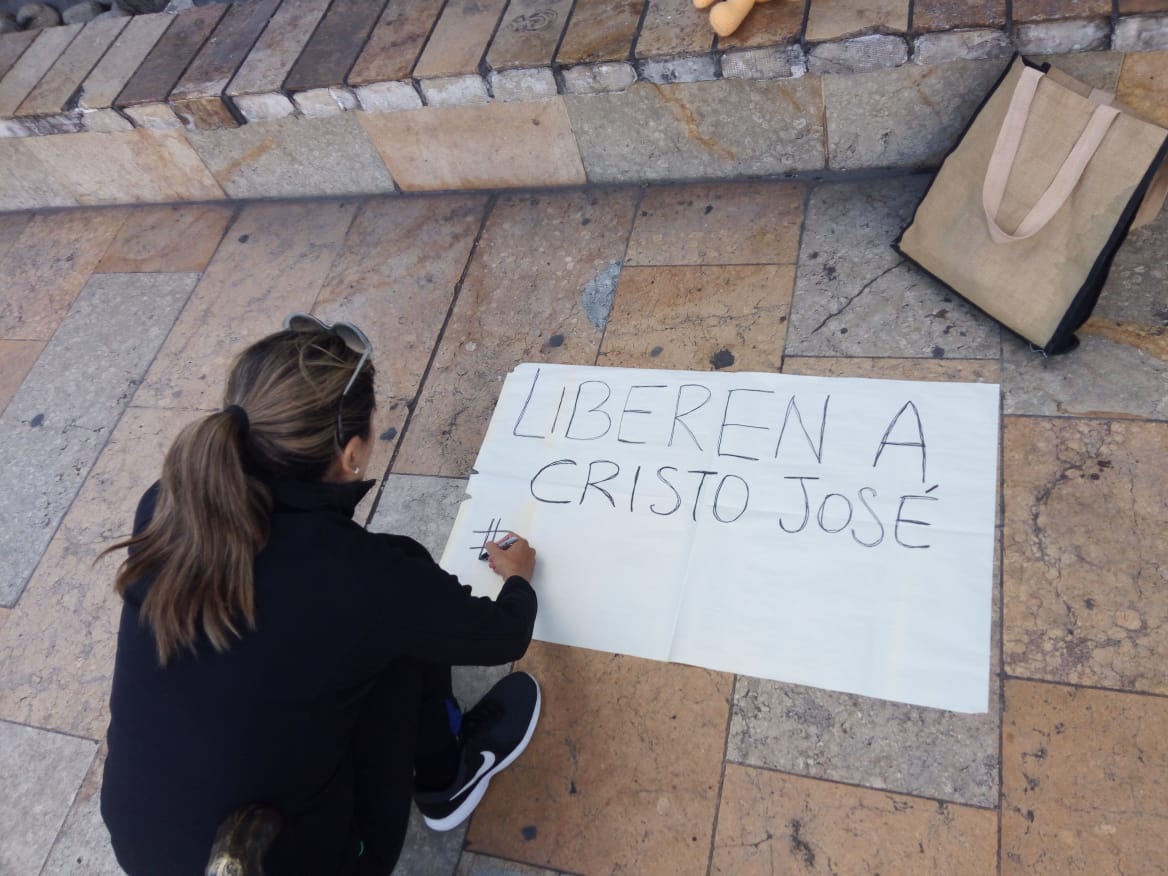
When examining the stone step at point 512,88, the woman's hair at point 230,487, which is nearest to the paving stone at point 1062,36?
the stone step at point 512,88

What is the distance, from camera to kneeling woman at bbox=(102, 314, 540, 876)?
1365mm

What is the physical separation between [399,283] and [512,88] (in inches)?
30.0

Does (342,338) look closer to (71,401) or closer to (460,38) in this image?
(460,38)

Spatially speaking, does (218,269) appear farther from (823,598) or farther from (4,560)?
(823,598)

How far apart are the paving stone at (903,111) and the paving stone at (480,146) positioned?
82 cm

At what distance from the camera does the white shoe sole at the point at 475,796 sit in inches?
74.9

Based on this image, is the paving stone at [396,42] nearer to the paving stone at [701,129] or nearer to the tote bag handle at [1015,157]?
the paving stone at [701,129]

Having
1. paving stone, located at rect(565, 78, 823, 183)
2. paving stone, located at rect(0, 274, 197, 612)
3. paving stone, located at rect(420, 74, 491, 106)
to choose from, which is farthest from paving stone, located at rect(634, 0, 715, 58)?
paving stone, located at rect(0, 274, 197, 612)

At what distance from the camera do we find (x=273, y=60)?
283 centimetres

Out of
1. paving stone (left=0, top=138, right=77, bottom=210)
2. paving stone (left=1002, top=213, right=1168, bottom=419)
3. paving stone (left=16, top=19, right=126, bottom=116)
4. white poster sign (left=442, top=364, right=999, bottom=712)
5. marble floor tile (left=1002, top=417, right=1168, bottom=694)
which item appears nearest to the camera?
marble floor tile (left=1002, top=417, right=1168, bottom=694)

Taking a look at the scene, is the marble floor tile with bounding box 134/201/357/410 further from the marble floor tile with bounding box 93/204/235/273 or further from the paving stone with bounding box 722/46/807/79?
the paving stone with bounding box 722/46/807/79

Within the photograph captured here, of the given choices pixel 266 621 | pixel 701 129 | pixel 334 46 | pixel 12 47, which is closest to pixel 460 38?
pixel 334 46

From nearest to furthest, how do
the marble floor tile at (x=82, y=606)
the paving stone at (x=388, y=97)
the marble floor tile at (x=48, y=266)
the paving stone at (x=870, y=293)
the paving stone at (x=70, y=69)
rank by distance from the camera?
the paving stone at (x=870, y=293)
the marble floor tile at (x=82, y=606)
the paving stone at (x=388, y=97)
the paving stone at (x=70, y=69)
the marble floor tile at (x=48, y=266)

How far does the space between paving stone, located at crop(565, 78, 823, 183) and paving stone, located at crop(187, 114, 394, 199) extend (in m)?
0.84
